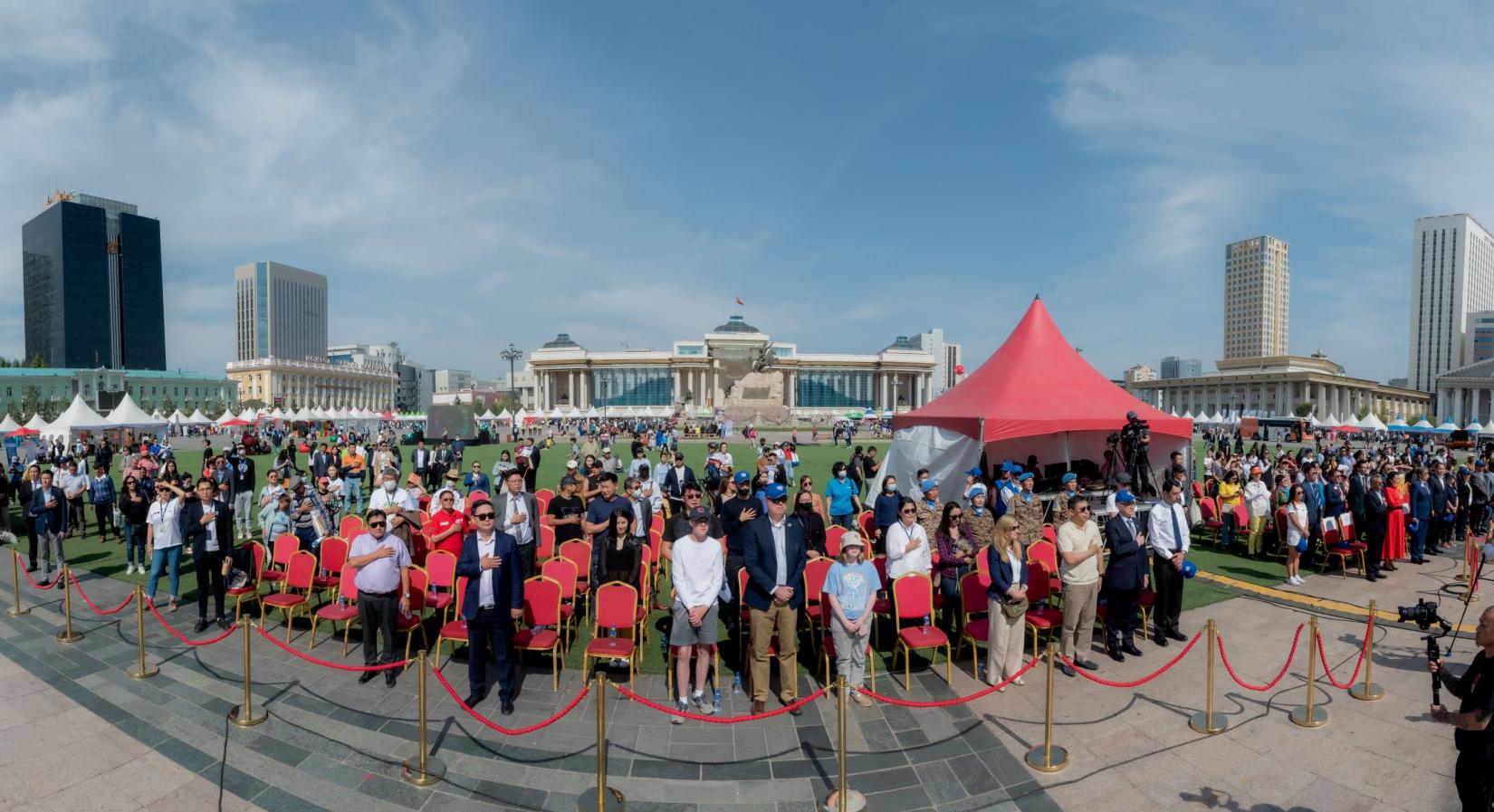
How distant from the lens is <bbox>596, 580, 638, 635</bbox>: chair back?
596 centimetres

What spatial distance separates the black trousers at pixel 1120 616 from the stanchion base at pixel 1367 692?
1.72 m

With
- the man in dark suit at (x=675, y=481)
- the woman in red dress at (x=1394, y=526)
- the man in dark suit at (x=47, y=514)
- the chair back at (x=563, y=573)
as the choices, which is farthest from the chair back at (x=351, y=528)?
the woman in red dress at (x=1394, y=526)

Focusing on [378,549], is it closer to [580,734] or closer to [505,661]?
[505,661]

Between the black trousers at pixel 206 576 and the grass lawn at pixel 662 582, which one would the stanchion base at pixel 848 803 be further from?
the black trousers at pixel 206 576

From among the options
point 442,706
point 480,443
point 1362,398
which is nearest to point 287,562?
point 442,706

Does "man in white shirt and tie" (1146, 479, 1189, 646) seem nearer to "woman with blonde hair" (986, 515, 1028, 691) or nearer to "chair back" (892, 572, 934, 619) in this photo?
"woman with blonde hair" (986, 515, 1028, 691)

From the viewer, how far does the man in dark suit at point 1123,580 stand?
6523 mm

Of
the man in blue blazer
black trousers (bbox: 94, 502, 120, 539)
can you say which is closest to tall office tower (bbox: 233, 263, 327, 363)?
black trousers (bbox: 94, 502, 120, 539)

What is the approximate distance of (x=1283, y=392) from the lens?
102 meters

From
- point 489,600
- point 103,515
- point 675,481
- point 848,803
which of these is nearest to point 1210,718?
point 848,803

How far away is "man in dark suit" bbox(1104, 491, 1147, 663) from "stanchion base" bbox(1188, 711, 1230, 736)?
1245mm

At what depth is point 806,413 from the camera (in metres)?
78.2

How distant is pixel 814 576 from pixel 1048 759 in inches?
106

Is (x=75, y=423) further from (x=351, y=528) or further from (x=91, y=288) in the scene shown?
(x=91, y=288)
